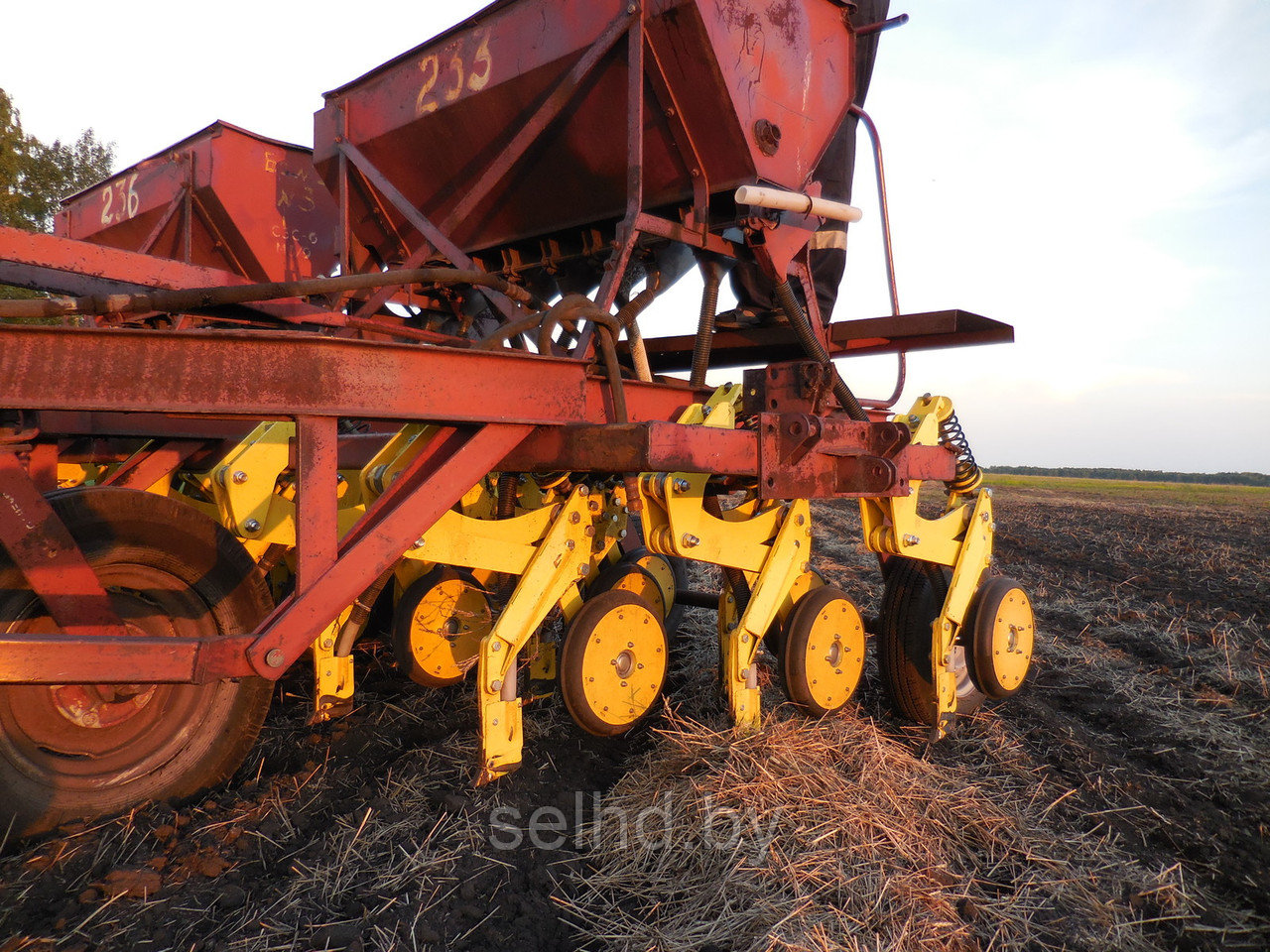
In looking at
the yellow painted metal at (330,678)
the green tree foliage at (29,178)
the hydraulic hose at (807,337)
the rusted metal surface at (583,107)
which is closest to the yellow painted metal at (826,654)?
the hydraulic hose at (807,337)

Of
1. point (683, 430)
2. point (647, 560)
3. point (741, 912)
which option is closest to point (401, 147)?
point (647, 560)

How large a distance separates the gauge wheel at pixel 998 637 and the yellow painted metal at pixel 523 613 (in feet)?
5.96

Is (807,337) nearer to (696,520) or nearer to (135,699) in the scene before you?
(696,520)

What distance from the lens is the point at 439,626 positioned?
11.5 ft

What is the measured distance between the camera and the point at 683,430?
250 cm

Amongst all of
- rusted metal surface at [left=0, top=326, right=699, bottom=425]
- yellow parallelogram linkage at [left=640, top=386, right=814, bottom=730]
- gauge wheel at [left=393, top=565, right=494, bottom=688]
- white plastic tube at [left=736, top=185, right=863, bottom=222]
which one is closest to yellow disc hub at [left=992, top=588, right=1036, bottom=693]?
yellow parallelogram linkage at [left=640, top=386, right=814, bottom=730]

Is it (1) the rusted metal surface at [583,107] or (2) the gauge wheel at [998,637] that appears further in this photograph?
(2) the gauge wheel at [998,637]

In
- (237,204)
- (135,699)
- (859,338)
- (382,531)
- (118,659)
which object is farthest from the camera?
(237,204)

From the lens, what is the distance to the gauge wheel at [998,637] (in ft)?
11.8

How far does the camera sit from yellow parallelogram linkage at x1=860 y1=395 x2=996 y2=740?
3.39 metres

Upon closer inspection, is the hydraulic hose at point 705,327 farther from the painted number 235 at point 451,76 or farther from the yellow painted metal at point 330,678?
the yellow painted metal at point 330,678

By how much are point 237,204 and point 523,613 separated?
4206mm

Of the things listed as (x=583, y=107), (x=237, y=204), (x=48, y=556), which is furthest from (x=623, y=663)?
(x=237, y=204)

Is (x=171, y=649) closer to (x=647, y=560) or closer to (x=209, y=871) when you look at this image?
(x=209, y=871)
